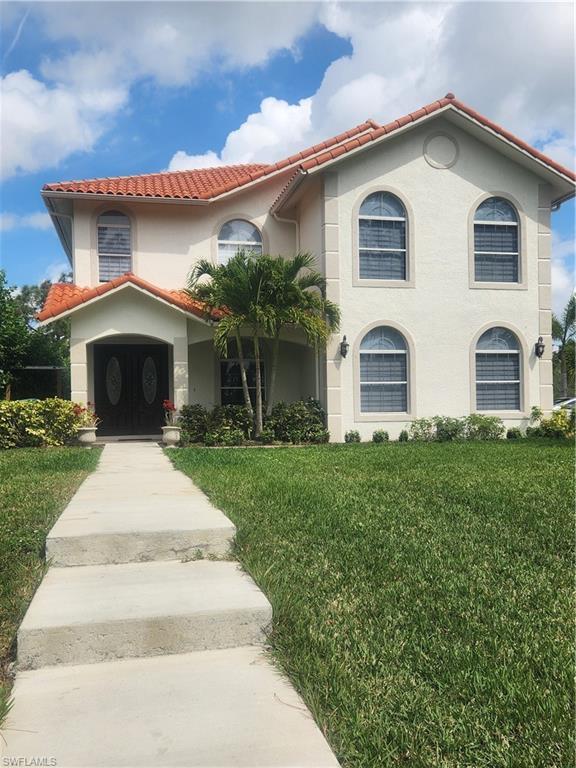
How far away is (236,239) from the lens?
16344mm

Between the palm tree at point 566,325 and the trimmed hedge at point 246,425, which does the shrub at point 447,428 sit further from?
the palm tree at point 566,325

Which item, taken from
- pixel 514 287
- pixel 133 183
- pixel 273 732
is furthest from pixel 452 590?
pixel 133 183

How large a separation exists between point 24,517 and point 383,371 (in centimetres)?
1047

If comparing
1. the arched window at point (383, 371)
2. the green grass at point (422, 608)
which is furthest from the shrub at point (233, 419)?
the green grass at point (422, 608)

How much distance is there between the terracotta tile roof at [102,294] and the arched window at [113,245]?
94 cm

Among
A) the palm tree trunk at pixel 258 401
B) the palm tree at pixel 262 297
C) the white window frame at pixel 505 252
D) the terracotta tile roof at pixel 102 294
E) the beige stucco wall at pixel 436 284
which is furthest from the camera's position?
the white window frame at pixel 505 252

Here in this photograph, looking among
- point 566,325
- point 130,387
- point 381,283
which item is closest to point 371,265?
point 381,283

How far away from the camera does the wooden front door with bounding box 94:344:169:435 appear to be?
16156mm

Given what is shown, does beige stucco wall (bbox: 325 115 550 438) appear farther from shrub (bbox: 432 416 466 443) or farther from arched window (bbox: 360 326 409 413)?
shrub (bbox: 432 416 466 443)

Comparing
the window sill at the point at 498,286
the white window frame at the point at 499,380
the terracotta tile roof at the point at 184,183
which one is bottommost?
the white window frame at the point at 499,380

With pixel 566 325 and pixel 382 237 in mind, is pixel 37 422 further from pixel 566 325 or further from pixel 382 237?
pixel 566 325

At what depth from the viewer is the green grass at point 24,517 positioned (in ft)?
12.0

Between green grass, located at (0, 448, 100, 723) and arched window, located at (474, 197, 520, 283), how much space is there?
1069cm

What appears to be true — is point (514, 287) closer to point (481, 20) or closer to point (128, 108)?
point (481, 20)
